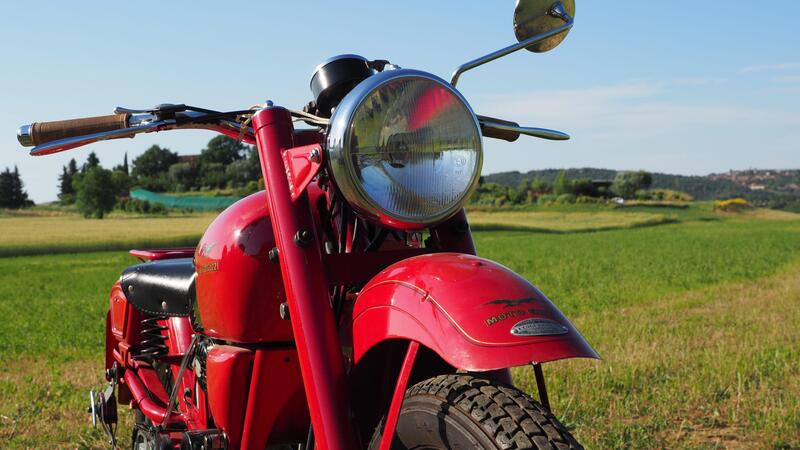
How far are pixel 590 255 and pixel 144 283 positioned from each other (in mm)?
22455

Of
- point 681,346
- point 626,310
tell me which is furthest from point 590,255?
point 681,346

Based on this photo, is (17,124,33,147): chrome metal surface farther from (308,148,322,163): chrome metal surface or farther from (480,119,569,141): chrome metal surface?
(480,119,569,141): chrome metal surface

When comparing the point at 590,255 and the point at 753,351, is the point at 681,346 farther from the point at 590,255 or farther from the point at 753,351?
the point at 590,255

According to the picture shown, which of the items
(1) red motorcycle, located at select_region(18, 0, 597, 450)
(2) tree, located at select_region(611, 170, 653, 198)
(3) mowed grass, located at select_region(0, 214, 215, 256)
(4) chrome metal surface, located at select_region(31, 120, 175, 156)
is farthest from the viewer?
(2) tree, located at select_region(611, 170, 653, 198)

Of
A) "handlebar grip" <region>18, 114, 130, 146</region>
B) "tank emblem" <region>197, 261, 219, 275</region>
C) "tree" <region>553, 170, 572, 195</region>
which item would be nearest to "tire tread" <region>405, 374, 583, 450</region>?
"tank emblem" <region>197, 261, 219, 275</region>

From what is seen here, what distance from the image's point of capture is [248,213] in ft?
9.10

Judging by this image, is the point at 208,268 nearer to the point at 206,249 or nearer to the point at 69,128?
the point at 206,249

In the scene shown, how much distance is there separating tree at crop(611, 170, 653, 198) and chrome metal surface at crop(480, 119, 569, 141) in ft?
260

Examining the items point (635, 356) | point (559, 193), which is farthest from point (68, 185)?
point (635, 356)

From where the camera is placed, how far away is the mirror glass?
2756mm

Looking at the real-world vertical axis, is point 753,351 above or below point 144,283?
below

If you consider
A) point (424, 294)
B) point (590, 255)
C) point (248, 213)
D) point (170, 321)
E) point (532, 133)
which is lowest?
point (590, 255)

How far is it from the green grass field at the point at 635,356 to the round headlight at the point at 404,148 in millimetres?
2537

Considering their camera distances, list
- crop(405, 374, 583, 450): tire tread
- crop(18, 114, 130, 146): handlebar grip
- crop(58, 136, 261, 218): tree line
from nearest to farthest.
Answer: crop(405, 374, 583, 450): tire tread, crop(18, 114, 130, 146): handlebar grip, crop(58, 136, 261, 218): tree line
